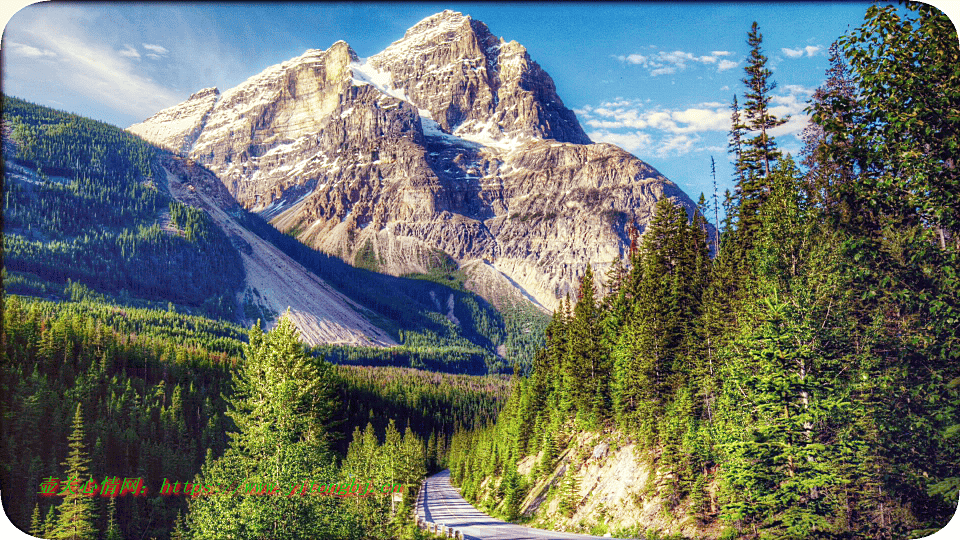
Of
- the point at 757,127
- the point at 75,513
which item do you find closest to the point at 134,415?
the point at 75,513

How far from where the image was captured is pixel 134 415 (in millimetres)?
79312

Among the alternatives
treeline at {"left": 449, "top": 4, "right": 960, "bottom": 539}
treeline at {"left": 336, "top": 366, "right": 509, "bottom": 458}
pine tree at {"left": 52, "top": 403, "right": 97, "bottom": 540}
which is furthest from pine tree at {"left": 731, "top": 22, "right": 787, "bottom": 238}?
treeline at {"left": 336, "top": 366, "right": 509, "bottom": 458}

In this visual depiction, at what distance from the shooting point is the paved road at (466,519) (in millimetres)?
35812

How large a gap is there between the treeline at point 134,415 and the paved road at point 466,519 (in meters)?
4.43

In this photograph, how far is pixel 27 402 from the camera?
51.9 metres

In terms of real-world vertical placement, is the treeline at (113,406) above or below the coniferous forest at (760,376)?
below

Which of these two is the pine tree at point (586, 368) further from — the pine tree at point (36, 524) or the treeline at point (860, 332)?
the pine tree at point (36, 524)

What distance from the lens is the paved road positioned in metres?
35.8

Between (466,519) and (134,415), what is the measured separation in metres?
51.5

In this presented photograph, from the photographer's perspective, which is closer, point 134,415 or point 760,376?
point 760,376

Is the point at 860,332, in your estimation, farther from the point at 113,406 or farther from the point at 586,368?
the point at 113,406

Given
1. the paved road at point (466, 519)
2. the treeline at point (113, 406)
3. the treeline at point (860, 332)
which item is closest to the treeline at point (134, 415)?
the treeline at point (113, 406)

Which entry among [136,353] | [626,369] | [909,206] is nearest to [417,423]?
[136,353]

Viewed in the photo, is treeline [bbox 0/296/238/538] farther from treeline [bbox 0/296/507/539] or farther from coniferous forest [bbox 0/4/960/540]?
coniferous forest [bbox 0/4/960/540]
